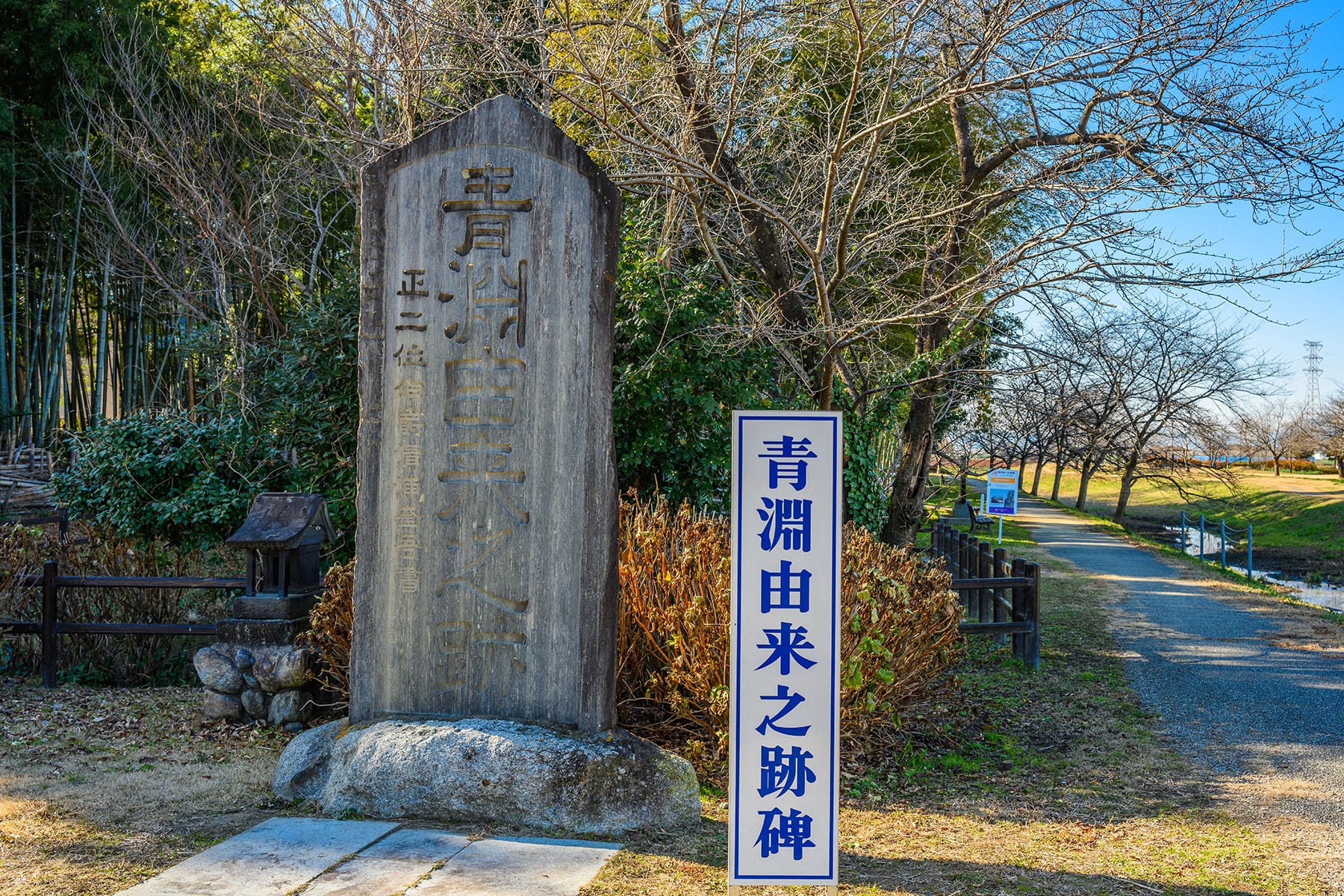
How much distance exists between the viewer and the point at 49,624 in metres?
6.86

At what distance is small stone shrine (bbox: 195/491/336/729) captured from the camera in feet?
18.7

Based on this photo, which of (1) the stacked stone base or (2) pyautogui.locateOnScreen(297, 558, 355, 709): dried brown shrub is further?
(1) the stacked stone base

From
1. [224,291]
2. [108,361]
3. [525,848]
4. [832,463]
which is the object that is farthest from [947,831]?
[108,361]

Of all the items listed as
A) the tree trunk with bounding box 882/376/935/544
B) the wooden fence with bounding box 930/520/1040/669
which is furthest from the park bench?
the wooden fence with bounding box 930/520/1040/669

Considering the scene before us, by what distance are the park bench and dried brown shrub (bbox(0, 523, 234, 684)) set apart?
17004mm

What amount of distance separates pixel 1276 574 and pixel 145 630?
20819mm

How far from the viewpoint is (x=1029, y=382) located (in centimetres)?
1015

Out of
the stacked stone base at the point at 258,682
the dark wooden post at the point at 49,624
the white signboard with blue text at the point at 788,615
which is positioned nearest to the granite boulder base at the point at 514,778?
the white signboard with blue text at the point at 788,615

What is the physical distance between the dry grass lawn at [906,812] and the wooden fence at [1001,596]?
1.27m

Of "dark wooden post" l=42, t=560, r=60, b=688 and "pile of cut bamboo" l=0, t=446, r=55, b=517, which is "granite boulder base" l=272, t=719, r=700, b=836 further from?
"pile of cut bamboo" l=0, t=446, r=55, b=517

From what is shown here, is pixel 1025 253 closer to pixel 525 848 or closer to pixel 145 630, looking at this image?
pixel 525 848

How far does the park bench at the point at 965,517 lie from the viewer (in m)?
22.9

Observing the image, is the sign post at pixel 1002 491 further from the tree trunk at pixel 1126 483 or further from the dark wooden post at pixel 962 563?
the tree trunk at pixel 1126 483

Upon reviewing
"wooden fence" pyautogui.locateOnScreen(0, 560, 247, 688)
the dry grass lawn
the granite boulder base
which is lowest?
the dry grass lawn
